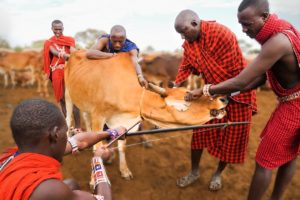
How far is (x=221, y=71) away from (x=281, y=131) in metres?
A: 1.05

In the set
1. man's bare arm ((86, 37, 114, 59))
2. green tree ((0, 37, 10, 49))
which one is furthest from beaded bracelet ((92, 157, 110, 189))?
green tree ((0, 37, 10, 49))

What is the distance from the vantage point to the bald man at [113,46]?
160 inches

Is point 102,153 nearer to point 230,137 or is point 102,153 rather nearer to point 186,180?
point 230,137

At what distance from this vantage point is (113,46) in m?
4.25

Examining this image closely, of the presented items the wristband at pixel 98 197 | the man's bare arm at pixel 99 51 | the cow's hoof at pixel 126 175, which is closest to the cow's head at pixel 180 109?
the man's bare arm at pixel 99 51

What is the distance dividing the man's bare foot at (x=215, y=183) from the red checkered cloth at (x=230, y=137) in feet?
1.19

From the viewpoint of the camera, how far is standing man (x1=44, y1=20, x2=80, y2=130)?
206 inches

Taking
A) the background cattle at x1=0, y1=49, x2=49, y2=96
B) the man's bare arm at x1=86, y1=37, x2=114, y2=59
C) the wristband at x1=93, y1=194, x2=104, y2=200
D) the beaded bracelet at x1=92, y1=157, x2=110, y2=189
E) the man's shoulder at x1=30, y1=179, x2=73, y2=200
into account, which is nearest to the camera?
the man's shoulder at x1=30, y1=179, x2=73, y2=200

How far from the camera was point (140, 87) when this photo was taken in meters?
3.63

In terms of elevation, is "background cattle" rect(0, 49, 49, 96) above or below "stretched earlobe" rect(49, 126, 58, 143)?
below

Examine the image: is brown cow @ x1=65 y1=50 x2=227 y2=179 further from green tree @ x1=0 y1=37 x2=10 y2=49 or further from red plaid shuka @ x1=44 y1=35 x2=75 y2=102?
green tree @ x1=0 y1=37 x2=10 y2=49

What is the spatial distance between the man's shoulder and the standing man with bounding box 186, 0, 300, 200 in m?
1.71

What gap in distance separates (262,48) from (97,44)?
2.42 metres

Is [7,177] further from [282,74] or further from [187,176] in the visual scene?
[187,176]
